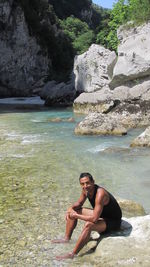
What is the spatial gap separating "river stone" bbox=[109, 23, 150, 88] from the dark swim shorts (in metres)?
17.6

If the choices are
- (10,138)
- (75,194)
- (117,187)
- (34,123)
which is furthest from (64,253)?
(34,123)

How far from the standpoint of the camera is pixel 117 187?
8766 mm

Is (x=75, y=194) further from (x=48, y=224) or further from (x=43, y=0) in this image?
(x=43, y=0)

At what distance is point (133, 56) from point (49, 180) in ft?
49.9

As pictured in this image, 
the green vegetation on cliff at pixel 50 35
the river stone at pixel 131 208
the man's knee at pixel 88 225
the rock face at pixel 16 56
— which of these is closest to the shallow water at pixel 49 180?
the man's knee at pixel 88 225

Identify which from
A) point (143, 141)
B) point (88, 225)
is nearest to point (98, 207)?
point (88, 225)

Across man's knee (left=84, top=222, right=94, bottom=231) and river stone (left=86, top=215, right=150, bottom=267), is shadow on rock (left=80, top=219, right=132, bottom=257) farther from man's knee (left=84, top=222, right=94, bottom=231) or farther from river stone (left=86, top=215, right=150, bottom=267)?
man's knee (left=84, top=222, right=94, bottom=231)

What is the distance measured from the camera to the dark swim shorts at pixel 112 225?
561 cm

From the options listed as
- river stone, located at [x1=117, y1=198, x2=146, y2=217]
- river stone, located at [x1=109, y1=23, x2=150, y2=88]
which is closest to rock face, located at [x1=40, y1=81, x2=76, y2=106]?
river stone, located at [x1=109, y1=23, x2=150, y2=88]

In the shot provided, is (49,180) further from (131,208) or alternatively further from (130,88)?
(130,88)

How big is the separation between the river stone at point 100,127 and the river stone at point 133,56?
6.82 m

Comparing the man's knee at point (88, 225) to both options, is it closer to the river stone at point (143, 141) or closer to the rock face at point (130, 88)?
the river stone at point (143, 141)

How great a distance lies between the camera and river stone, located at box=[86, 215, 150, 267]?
4926mm

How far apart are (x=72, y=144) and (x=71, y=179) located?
5080 mm
